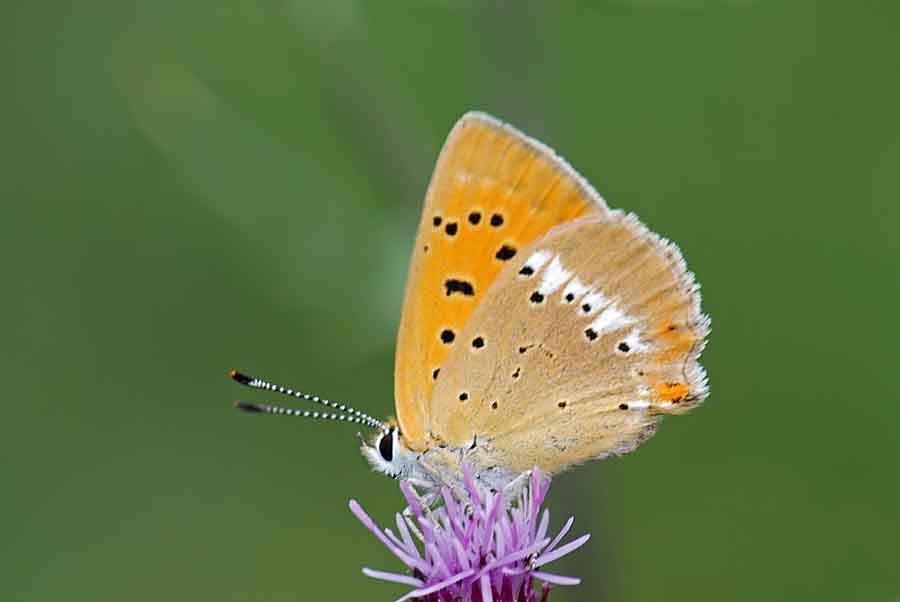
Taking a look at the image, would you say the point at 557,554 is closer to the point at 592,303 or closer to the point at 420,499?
the point at 420,499

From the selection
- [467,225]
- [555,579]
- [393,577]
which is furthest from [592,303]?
[393,577]

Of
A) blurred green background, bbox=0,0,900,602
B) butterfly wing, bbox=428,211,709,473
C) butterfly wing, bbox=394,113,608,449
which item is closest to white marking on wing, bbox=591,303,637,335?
butterfly wing, bbox=428,211,709,473

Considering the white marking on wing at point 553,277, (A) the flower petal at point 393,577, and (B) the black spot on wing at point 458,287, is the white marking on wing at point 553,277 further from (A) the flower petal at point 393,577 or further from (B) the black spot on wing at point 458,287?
(A) the flower petal at point 393,577

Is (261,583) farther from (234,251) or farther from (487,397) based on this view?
(487,397)

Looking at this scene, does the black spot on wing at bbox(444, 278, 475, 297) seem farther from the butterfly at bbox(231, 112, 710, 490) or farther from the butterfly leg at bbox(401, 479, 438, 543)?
the butterfly leg at bbox(401, 479, 438, 543)

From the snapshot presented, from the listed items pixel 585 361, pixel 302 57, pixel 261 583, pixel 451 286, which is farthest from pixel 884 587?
pixel 302 57

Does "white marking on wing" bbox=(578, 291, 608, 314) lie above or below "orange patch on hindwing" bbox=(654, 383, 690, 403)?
above
